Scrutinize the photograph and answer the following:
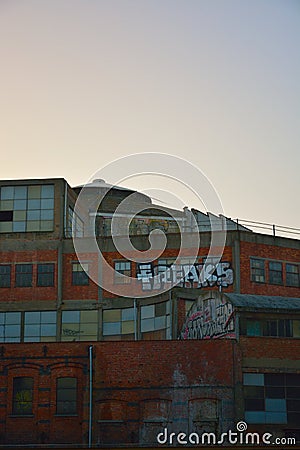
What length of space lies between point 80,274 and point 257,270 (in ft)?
35.6

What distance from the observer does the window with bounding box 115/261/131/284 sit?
5156 cm

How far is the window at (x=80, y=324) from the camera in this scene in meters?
50.8

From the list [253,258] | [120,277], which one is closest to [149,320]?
[120,277]

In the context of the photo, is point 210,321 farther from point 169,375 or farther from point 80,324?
point 80,324

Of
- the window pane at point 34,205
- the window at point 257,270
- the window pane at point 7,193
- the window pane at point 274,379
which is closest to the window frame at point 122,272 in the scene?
the window pane at point 34,205

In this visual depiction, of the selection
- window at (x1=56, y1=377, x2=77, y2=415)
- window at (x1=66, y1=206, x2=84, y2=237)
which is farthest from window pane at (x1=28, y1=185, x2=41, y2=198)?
window at (x1=56, y1=377, x2=77, y2=415)

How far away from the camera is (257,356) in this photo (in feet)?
124

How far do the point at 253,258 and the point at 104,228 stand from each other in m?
11.7

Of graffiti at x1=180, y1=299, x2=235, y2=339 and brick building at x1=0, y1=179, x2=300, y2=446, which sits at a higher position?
graffiti at x1=180, y1=299, x2=235, y2=339

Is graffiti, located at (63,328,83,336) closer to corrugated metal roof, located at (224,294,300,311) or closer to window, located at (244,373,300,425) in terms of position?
corrugated metal roof, located at (224,294,300,311)

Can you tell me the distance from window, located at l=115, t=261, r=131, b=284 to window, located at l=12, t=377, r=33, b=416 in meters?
13.0

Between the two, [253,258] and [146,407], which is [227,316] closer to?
[146,407]

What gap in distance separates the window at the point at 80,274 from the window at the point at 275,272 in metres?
11.3

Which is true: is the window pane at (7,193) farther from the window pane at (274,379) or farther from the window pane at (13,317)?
the window pane at (274,379)
